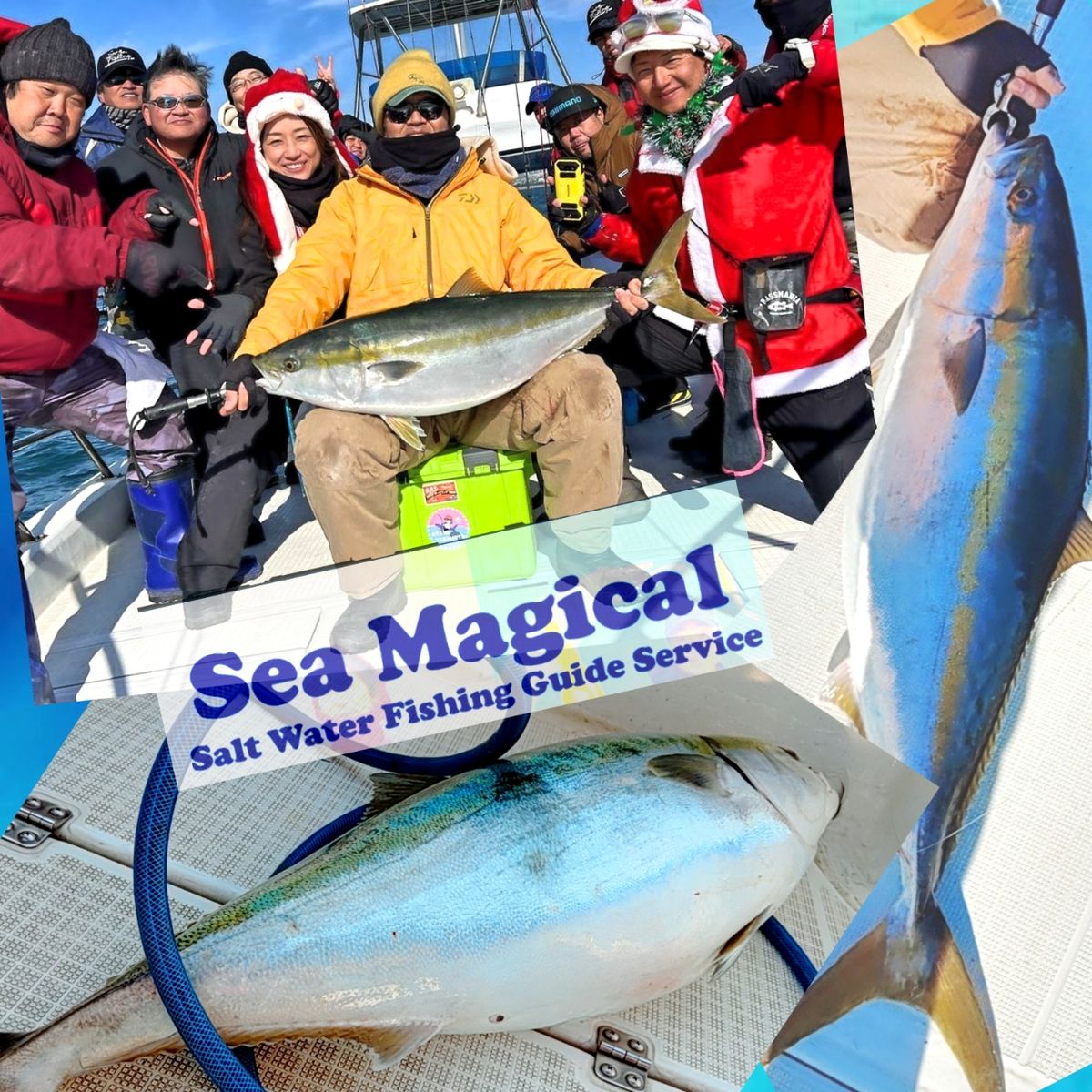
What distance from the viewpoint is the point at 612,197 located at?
13.6 ft

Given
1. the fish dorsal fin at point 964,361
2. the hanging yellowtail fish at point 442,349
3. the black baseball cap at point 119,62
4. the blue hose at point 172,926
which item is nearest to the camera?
the blue hose at point 172,926

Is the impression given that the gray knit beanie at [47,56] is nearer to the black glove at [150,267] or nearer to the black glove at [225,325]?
the black glove at [150,267]

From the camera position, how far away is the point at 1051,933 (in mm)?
1354

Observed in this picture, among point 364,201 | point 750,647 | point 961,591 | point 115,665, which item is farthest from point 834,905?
point 364,201

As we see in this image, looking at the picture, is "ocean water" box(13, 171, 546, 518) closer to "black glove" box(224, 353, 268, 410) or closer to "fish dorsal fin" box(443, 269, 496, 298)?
"fish dorsal fin" box(443, 269, 496, 298)

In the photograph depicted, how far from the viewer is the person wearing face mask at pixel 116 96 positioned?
11.0 ft

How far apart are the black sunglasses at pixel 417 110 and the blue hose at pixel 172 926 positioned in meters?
1.94

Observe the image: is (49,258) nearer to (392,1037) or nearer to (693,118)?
(693,118)

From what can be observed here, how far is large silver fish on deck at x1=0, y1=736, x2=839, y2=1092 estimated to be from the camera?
101 centimetres

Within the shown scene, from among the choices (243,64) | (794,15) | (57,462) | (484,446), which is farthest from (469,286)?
(57,462)

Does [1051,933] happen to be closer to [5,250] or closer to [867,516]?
[867,516]

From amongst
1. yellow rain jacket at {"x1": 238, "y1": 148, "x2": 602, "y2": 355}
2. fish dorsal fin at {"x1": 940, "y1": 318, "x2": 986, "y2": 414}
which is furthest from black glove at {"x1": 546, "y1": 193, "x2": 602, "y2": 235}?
fish dorsal fin at {"x1": 940, "y1": 318, "x2": 986, "y2": 414}

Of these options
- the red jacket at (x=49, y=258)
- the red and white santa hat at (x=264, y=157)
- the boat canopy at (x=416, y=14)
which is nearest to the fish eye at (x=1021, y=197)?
the red and white santa hat at (x=264, y=157)

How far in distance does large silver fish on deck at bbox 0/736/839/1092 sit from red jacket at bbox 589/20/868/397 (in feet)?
5.87
